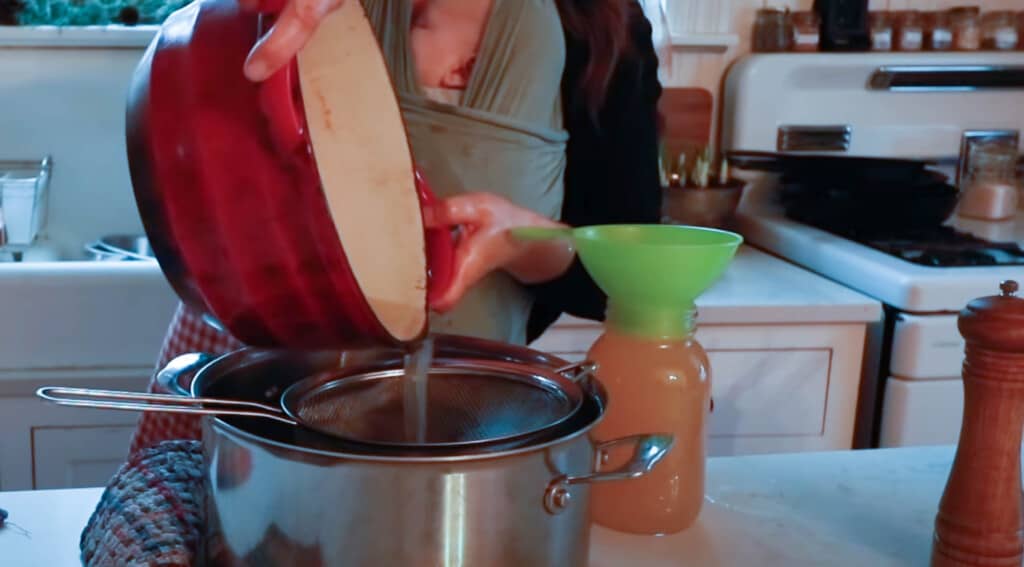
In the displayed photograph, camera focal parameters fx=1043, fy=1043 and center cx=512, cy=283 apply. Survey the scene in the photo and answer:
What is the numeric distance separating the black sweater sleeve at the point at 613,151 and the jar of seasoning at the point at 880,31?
3.63ft

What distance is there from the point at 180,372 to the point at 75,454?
859 mm

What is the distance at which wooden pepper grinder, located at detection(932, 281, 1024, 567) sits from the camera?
0.58 m

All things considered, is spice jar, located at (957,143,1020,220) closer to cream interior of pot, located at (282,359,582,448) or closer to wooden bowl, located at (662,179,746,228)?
wooden bowl, located at (662,179,746,228)

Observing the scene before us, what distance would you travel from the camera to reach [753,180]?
1971 millimetres

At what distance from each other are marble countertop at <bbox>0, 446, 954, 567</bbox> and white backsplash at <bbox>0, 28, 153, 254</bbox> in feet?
3.52

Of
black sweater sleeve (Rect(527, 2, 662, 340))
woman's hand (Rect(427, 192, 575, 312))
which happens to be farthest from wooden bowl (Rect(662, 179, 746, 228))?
woman's hand (Rect(427, 192, 575, 312))

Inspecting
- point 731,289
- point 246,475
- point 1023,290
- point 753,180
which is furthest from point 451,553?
point 753,180

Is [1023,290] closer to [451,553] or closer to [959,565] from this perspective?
[959,565]

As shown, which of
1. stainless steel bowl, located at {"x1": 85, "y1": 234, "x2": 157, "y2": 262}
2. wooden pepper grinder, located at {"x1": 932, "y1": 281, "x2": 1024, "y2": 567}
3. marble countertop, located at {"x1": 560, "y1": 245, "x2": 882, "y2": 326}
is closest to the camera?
wooden pepper grinder, located at {"x1": 932, "y1": 281, "x2": 1024, "y2": 567}

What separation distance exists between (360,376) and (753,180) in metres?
1.46

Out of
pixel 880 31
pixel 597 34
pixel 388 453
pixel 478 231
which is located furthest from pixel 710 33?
pixel 388 453

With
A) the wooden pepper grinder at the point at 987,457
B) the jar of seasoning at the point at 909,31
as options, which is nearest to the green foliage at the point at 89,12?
the jar of seasoning at the point at 909,31

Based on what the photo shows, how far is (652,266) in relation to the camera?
0.61 metres

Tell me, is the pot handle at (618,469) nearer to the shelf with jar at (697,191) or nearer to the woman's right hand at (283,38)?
the woman's right hand at (283,38)
